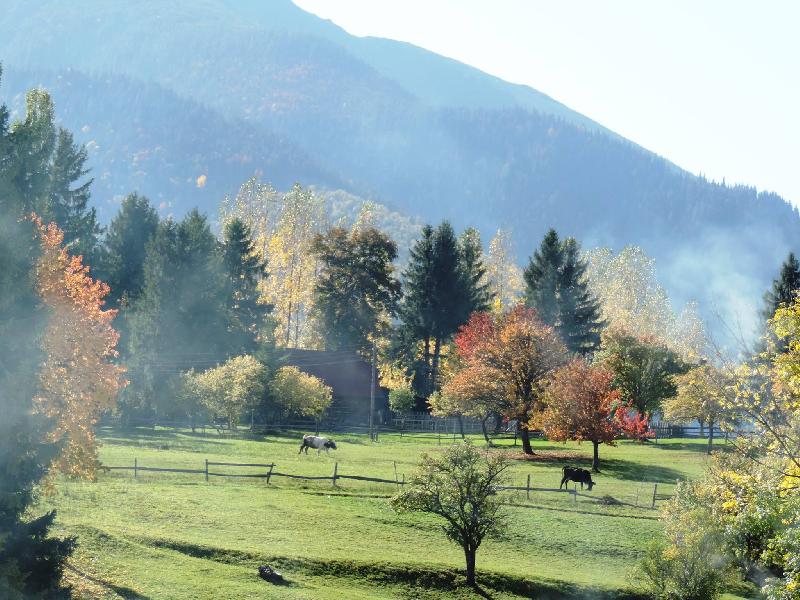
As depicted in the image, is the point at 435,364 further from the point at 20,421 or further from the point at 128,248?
the point at 20,421

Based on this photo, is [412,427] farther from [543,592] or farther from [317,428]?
[543,592]

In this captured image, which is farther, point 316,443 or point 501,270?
point 501,270

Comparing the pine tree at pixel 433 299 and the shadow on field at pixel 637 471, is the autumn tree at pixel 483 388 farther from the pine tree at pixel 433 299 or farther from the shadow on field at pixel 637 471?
the pine tree at pixel 433 299

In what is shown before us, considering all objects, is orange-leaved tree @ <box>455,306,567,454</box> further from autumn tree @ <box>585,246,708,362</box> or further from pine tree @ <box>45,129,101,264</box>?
autumn tree @ <box>585,246,708,362</box>

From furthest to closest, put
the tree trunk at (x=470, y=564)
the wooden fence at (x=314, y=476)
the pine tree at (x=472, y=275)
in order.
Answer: the pine tree at (x=472, y=275) → the wooden fence at (x=314, y=476) → the tree trunk at (x=470, y=564)

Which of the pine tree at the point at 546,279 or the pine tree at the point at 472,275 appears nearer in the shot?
the pine tree at the point at 546,279

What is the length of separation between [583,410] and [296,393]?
A: 91.7 ft

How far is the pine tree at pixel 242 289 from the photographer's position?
95625 mm

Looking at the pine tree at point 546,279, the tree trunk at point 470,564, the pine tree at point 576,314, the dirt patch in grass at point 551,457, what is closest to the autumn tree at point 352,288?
the pine tree at point 546,279

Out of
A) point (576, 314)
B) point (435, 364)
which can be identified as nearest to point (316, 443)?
point (435, 364)

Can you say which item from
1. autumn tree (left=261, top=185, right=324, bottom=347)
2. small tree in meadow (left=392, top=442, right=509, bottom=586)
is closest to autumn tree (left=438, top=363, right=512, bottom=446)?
small tree in meadow (left=392, top=442, right=509, bottom=586)

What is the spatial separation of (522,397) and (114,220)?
177ft

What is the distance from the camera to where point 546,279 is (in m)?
101

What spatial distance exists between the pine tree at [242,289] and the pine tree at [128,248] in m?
8.69
